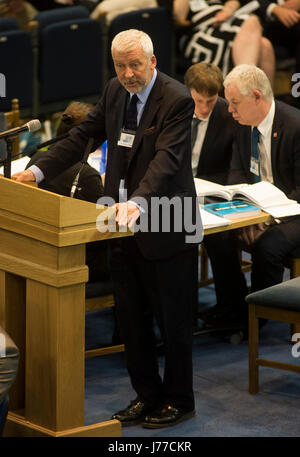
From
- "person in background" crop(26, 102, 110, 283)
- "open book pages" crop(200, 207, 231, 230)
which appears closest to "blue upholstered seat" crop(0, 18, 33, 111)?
"person in background" crop(26, 102, 110, 283)

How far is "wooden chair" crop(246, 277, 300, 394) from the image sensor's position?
373 centimetres

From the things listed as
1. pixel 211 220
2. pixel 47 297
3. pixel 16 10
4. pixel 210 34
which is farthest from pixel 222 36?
pixel 47 297

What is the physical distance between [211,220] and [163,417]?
941 mm

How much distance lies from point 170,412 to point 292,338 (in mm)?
1061

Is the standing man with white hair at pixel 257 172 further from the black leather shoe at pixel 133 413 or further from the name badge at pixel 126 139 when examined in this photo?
the name badge at pixel 126 139

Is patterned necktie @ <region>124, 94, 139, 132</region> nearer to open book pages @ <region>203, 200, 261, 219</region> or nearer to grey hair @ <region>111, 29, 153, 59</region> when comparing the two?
grey hair @ <region>111, 29, 153, 59</region>

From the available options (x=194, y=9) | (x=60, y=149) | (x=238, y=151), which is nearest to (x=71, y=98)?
(x=194, y=9)

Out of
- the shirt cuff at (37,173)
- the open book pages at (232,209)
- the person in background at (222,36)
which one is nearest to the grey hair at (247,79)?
the open book pages at (232,209)

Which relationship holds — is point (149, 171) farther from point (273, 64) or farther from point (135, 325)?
point (273, 64)

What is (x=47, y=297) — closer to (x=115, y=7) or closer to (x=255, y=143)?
(x=255, y=143)

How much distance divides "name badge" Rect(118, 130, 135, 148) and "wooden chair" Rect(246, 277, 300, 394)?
0.99 m

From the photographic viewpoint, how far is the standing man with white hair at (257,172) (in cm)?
433

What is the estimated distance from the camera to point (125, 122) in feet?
10.6

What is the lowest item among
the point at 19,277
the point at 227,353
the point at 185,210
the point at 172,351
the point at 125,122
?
the point at 227,353
